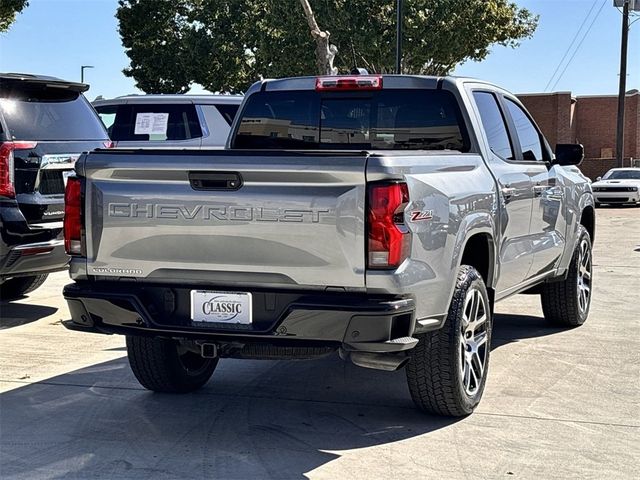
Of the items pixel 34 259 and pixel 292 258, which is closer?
pixel 292 258

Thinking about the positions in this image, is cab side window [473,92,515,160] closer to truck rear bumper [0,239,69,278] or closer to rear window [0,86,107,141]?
truck rear bumper [0,239,69,278]

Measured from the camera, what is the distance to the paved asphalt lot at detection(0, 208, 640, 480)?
14.9 feet

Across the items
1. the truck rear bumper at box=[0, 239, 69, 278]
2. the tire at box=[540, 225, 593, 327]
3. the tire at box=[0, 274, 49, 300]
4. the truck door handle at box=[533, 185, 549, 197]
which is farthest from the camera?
the tire at box=[0, 274, 49, 300]

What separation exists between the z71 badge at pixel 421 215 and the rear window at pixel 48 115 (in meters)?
4.55

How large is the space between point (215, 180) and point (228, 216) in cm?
20

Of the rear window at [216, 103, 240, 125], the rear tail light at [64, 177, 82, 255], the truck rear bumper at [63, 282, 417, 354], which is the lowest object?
the truck rear bumper at [63, 282, 417, 354]

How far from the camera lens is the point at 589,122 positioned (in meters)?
49.4

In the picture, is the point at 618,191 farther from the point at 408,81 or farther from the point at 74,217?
the point at 74,217

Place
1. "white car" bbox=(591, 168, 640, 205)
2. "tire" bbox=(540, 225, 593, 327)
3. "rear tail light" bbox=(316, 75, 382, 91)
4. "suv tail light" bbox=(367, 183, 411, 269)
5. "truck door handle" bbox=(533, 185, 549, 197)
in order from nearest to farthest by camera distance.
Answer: "suv tail light" bbox=(367, 183, 411, 269) < "rear tail light" bbox=(316, 75, 382, 91) < "truck door handle" bbox=(533, 185, 549, 197) < "tire" bbox=(540, 225, 593, 327) < "white car" bbox=(591, 168, 640, 205)

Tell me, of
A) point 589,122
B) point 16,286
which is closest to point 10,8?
point 16,286

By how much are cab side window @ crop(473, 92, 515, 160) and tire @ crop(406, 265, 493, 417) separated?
129 centimetres

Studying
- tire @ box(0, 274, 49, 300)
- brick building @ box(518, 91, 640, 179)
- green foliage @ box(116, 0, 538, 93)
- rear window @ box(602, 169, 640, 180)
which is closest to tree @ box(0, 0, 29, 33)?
green foliage @ box(116, 0, 538, 93)

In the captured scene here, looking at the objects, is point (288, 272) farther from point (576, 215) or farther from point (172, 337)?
point (576, 215)

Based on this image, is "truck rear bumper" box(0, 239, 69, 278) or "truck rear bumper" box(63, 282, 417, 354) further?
"truck rear bumper" box(0, 239, 69, 278)
